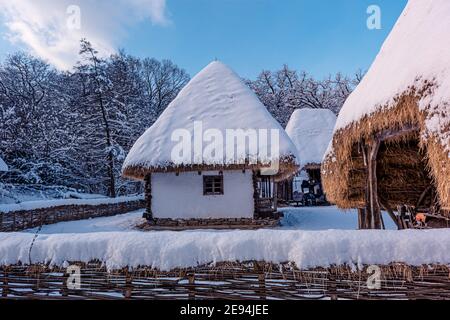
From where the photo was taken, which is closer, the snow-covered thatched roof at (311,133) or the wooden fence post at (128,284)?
the wooden fence post at (128,284)

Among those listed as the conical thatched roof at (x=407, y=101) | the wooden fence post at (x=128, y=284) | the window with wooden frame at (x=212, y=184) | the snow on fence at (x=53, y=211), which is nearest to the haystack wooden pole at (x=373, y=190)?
the conical thatched roof at (x=407, y=101)

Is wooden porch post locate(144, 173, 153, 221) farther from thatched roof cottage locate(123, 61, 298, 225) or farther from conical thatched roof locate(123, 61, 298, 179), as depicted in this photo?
conical thatched roof locate(123, 61, 298, 179)

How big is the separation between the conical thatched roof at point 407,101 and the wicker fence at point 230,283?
117cm

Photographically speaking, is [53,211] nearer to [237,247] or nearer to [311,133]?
[237,247]

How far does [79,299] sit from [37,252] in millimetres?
634

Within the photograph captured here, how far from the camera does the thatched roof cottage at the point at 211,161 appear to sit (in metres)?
12.4

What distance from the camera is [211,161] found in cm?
1231

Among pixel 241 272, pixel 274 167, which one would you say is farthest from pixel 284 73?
pixel 241 272

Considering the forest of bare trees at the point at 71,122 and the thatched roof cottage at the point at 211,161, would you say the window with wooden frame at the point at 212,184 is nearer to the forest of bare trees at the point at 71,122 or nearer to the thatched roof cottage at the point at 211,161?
the thatched roof cottage at the point at 211,161

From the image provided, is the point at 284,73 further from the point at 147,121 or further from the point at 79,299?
the point at 79,299

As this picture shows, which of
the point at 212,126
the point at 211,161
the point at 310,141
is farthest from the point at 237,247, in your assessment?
the point at 310,141

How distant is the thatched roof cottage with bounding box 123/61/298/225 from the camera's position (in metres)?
12.4

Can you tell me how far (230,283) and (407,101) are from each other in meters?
→ 3.06
